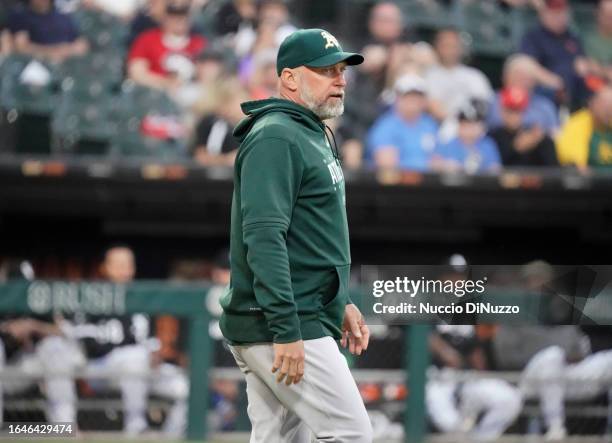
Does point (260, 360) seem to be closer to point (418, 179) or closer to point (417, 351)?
point (417, 351)

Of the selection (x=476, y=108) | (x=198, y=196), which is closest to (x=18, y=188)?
(x=198, y=196)

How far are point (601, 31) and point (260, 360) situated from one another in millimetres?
7673

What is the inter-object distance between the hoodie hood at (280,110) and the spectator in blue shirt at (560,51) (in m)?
6.71

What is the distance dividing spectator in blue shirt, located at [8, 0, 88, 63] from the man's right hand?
7035 millimetres

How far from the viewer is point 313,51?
10.4 feet

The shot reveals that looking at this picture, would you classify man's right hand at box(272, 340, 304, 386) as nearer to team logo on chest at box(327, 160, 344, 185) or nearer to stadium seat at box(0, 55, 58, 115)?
team logo on chest at box(327, 160, 344, 185)

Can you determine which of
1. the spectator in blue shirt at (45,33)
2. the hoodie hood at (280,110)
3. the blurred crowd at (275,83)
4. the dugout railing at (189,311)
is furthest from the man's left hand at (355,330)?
the spectator in blue shirt at (45,33)

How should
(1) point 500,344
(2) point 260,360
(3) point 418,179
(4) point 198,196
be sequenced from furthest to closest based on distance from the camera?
(4) point 198,196 → (3) point 418,179 → (1) point 500,344 → (2) point 260,360

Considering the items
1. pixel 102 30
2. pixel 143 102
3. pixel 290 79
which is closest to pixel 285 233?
pixel 290 79

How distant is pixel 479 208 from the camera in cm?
987

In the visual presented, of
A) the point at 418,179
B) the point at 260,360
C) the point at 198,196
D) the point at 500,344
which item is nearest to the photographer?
the point at 260,360

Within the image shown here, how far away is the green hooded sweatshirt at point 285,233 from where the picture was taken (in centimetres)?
296

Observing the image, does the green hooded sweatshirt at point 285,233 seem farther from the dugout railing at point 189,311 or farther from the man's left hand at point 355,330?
the dugout railing at point 189,311

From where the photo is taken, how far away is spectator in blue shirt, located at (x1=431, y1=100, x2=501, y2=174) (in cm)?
917
